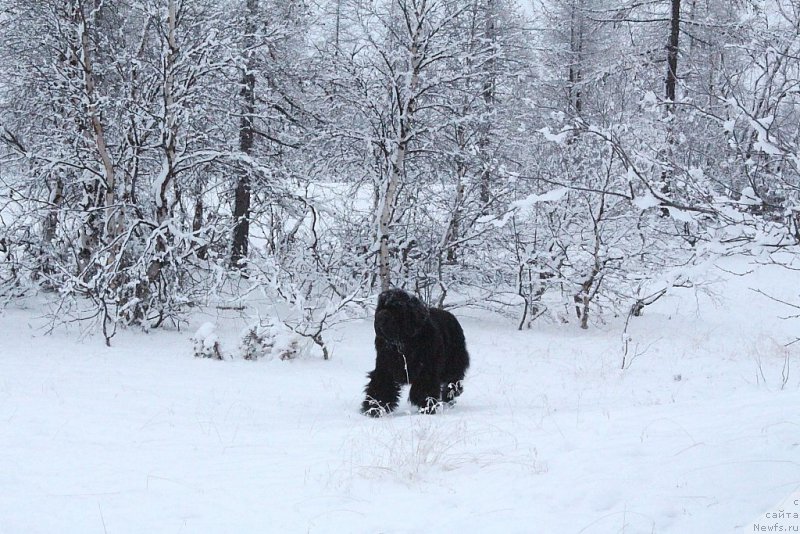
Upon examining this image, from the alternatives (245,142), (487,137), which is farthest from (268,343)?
(487,137)

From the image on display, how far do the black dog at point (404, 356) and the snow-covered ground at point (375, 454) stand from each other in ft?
0.89

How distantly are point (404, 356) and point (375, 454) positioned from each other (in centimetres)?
222

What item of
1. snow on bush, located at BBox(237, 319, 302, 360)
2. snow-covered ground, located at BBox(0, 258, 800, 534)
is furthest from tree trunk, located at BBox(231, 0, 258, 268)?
snow-covered ground, located at BBox(0, 258, 800, 534)

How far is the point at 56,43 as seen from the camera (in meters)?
10.8

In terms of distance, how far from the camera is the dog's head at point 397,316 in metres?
6.38

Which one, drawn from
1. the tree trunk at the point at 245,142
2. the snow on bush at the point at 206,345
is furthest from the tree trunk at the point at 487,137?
the snow on bush at the point at 206,345

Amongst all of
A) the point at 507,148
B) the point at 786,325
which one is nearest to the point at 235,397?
the point at 507,148

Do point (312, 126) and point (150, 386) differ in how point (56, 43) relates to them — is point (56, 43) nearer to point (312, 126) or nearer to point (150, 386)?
point (312, 126)

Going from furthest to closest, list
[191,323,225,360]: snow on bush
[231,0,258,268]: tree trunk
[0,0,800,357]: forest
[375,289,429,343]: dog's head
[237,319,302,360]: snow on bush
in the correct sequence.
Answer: [231,0,258,268]: tree trunk → [0,0,800,357]: forest → [237,319,302,360]: snow on bush → [191,323,225,360]: snow on bush → [375,289,429,343]: dog's head

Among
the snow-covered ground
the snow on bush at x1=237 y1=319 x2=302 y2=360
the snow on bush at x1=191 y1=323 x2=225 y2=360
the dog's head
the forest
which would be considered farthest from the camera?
the forest

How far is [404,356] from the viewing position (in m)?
6.57

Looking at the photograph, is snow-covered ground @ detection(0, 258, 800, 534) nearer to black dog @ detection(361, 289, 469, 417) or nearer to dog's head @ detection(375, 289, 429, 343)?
black dog @ detection(361, 289, 469, 417)

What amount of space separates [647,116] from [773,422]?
11.4 meters

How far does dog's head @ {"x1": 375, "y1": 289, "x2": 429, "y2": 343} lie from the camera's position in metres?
6.38
